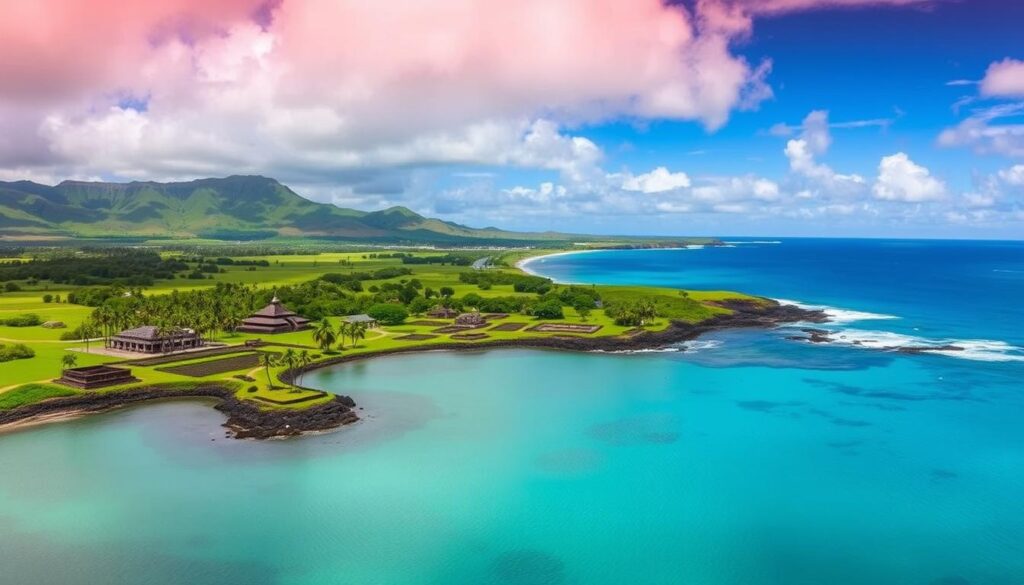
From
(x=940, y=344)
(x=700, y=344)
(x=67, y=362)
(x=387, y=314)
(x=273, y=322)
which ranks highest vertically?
(x=387, y=314)

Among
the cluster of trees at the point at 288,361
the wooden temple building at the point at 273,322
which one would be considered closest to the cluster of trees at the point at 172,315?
the wooden temple building at the point at 273,322

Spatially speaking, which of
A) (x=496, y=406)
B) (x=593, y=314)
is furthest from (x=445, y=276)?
(x=496, y=406)

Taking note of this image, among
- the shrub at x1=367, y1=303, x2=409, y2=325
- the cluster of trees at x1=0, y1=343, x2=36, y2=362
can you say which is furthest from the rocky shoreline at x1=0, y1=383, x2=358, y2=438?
the shrub at x1=367, y1=303, x2=409, y2=325

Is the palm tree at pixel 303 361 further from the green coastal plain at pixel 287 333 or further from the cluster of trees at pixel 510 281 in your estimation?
the cluster of trees at pixel 510 281

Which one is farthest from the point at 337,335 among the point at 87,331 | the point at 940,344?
the point at 940,344

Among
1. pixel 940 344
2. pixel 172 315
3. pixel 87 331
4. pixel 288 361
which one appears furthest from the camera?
pixel 940 344

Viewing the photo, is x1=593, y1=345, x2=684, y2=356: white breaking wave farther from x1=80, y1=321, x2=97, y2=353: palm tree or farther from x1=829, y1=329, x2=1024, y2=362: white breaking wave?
x1=80, y1=321, x2=97, y2=353: palm tree

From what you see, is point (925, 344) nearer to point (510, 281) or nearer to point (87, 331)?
point (510, 281)
